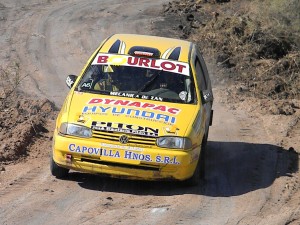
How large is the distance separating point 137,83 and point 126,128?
1233 mm

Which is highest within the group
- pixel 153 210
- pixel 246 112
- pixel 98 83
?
pixel 98 83

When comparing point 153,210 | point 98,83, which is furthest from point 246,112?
point 153,210

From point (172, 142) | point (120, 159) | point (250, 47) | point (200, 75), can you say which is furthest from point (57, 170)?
point (250, 47)

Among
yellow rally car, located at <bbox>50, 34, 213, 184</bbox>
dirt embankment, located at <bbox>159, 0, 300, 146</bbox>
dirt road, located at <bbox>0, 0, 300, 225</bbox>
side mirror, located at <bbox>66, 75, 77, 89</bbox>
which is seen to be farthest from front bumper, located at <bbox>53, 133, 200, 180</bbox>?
dirt embankment, located at <bbox>159, 0, 300, 146</bbox>

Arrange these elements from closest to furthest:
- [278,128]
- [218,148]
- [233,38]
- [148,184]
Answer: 1. [148,184]
2. [218,148]
3. [278,128]
4. [233,38]

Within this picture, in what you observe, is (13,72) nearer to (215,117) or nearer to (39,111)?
(39,111)

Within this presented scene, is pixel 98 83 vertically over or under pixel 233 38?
over

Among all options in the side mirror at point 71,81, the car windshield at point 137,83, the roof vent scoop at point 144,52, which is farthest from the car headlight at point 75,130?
the roof vent scoop at point 144,52

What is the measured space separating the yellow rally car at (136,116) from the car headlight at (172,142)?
0.5 inches

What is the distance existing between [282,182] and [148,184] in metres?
1.90

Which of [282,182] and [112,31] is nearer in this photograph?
[282,182]

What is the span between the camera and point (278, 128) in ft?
46.4

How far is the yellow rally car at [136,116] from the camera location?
924 cm

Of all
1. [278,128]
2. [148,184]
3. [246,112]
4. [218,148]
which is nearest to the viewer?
[148,184]
